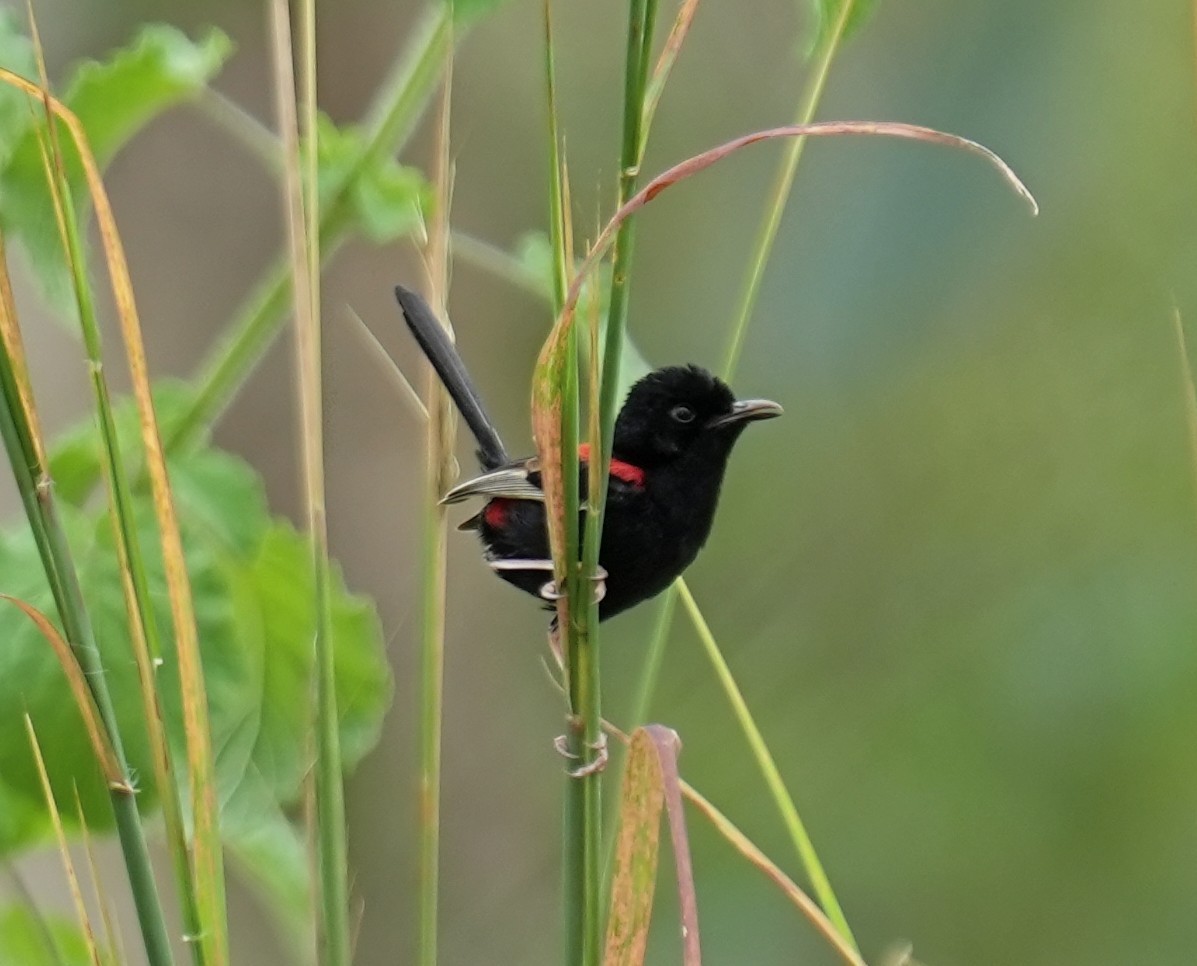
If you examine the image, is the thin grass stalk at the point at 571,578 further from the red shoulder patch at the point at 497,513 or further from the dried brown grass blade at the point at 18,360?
the red shoulder patch at the point at 497,513

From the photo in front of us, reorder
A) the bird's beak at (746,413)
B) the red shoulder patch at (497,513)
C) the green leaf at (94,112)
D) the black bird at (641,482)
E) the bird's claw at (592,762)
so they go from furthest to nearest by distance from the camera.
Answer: the red shoulder patch at (497,513) < the bird's beak at (746,413) < the black bird at (641,482) < the green leaf at (94,112) < the bird's claw at (592,762)

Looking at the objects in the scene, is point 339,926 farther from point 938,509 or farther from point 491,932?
point 491,932

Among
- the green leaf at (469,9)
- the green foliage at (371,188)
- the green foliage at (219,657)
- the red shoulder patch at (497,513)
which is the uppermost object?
the red shoulder patch at (497,513)

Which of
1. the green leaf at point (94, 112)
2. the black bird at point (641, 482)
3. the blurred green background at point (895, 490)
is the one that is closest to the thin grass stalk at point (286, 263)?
the green leaf at point (94, 112)

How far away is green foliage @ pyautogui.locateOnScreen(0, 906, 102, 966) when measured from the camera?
1027mm

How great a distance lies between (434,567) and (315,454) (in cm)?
12

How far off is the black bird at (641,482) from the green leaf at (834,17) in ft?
1.79

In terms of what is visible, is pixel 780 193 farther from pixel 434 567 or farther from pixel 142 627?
pixel 142 627

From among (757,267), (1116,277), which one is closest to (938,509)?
(1116,277)

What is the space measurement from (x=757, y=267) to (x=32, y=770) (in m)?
0.60

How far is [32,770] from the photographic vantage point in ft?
2.94

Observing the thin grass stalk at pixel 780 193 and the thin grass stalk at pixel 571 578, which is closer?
the thin grass stalk at pixel 571 578

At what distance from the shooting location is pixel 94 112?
967 millimetres

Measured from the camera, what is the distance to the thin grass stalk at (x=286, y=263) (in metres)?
0.97
